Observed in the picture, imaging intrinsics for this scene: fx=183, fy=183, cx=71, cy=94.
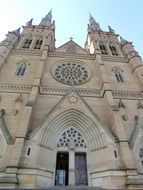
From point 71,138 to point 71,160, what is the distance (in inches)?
70.4

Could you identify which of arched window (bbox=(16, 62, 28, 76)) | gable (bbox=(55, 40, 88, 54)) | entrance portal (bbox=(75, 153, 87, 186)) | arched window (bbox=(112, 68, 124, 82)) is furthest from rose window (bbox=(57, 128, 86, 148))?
gable (bbox=(55, 40, 88, 54))

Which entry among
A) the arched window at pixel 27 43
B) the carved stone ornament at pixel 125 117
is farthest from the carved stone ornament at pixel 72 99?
the arched window at pixel 27 43

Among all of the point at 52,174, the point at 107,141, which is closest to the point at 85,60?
the point at 107,141

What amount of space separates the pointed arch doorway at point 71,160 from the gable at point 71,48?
12.3 metres

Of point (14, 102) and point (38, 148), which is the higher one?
point (14, 102)

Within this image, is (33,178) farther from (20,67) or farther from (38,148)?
(20,67)

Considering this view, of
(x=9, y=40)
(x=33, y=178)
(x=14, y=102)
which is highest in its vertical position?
(x=9, y=40)

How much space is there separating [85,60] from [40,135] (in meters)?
11.8

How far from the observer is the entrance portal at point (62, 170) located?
12.4m

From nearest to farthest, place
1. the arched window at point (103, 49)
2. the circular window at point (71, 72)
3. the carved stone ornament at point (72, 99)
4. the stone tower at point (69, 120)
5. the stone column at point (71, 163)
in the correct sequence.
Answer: the stone tower at point (69, 120), the stone column at point (71, 163), the carved stone ornament at point (72, 99), the circular window at point (71, 72), the arched window at point (103, 49)

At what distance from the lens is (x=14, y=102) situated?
50.9ft

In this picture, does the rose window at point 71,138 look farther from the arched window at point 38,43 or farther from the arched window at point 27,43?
the arched window at point 27,43

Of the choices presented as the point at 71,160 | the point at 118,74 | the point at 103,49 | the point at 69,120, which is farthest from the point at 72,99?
the point at 103,49

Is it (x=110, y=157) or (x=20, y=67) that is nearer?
(x=110, y=157)
